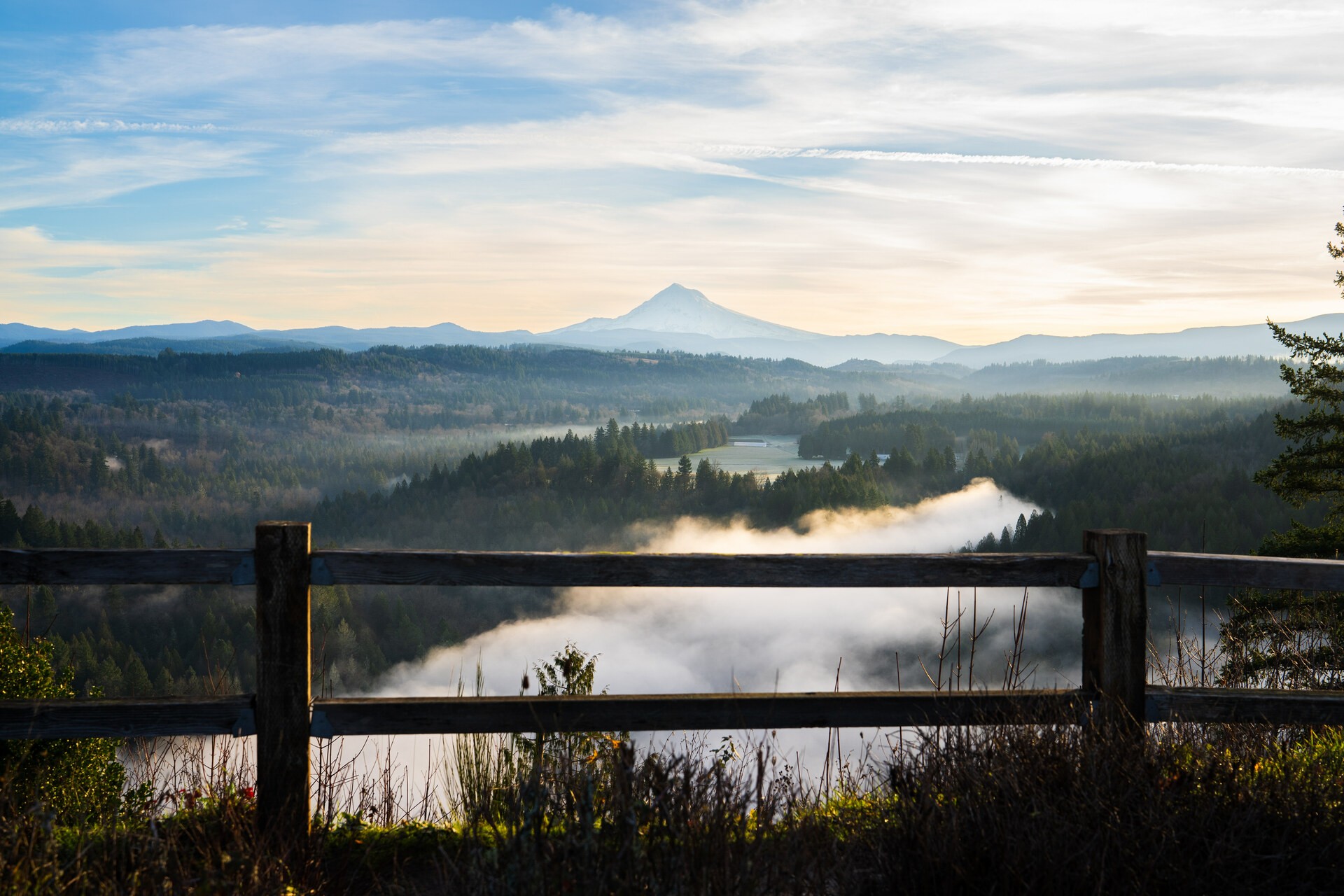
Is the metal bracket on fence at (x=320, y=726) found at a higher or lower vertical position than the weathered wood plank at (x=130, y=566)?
lower

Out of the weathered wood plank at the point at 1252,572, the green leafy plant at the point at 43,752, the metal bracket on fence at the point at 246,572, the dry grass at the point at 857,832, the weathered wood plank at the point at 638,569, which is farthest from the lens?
the green leafy plant at the point at 43,752

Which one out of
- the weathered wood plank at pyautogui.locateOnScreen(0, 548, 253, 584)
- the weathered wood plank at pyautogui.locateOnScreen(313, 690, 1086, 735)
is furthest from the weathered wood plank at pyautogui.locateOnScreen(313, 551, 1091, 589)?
the weathered wood plank at pyautogui.locateOnScreen(313, 690, 1086, 735)

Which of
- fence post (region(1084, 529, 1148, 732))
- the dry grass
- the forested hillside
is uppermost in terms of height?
fence post (region(1084, 529, 1148, 732))

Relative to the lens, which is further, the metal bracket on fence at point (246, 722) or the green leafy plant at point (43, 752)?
the green leafy plant at point (43, 752)

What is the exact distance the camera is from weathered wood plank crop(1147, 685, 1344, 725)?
4.15m

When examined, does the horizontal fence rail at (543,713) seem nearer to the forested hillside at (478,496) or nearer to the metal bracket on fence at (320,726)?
the metal bracket on fence at (320,726)

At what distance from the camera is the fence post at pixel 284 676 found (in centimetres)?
384

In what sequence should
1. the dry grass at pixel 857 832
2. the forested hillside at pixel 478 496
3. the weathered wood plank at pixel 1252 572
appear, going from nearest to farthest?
1. the dry grass at pixel 857 832
2. the weathered wood plank at pixel 1252 572
3. the forested hillside at pixel 478 496

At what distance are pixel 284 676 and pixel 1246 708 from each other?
4.11 metres

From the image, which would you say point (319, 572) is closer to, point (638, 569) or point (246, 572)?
point (246, 572)

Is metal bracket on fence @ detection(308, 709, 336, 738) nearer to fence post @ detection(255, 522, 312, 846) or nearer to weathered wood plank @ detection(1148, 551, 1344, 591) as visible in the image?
fence post @ detection(255, 522, 312, 846)

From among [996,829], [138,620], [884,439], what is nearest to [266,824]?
[996,829]

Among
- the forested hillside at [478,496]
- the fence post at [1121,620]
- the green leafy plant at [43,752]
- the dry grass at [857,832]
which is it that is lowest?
the forested hillside at [478,496]

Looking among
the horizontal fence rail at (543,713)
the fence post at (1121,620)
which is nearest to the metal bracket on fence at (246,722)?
the horizontal fence rail at (543,713)
